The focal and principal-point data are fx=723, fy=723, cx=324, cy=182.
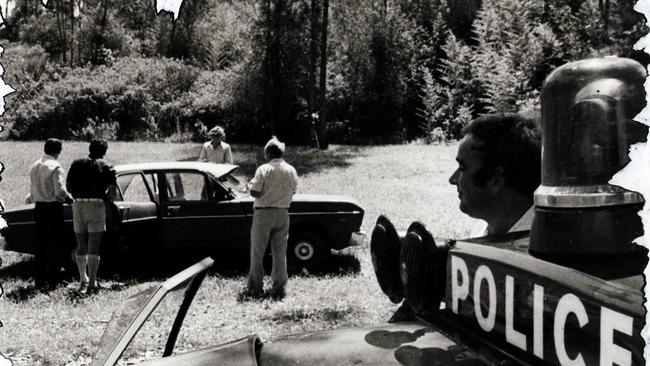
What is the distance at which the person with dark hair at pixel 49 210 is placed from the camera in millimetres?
7129

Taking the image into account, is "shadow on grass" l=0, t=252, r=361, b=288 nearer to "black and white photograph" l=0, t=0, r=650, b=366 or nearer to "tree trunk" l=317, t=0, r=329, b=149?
"black and white photograph" l=0, t=0, r=650, b=366

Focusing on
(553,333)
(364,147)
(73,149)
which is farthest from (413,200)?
(553,333)

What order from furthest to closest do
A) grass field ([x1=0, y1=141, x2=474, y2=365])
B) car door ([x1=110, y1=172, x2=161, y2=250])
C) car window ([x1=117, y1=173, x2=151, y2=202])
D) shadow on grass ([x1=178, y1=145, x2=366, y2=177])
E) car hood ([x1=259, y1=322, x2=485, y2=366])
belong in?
shadow on grass ([x1=178, y1=145, x2=366, y2=177]) < car window ([x1=117, y1=173, x2=151, y2=202]) < car door ([x1=110, y1=172, x2=161, y2=250]) < grass field ([x1=0, y1=141, x2=474, y2=365]) < car hood ([x1=259, y1=322, x2=485, y2=366])

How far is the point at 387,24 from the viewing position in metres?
26.1

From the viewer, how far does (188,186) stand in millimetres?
8297

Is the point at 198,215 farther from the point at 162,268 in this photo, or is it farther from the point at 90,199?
the point at 90,199

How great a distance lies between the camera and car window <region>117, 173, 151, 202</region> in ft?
26.6

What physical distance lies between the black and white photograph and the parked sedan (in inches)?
1.0

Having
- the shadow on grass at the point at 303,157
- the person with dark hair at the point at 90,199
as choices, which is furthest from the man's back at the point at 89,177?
the shadow on grass at the point at 303,157

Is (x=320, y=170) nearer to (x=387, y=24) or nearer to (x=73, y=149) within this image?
(x=73, y=149)

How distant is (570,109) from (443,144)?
832 inches

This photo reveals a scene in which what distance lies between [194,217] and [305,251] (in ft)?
4.34

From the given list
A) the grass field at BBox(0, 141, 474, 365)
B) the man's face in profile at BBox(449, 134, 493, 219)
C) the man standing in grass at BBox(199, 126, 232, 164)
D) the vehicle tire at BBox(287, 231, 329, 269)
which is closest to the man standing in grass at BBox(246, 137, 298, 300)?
the grass field at BBox(0, 141, 474, 365)

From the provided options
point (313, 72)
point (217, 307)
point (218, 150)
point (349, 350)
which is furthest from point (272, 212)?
point (313, 72)
